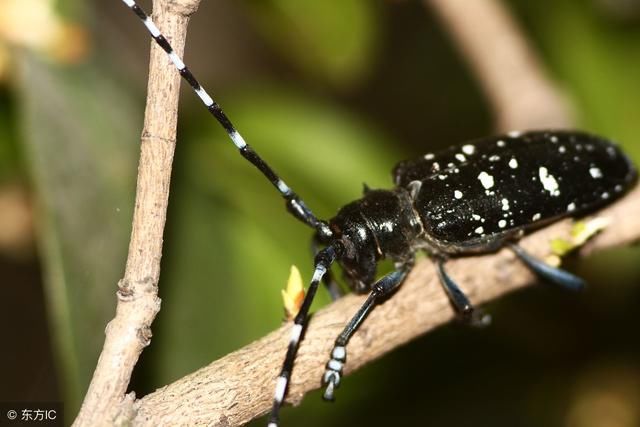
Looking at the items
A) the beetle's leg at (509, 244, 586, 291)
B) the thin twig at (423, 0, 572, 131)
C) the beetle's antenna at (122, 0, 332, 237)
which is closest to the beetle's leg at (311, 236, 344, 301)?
the beetle's antenna at (122, 0, 332, 237)

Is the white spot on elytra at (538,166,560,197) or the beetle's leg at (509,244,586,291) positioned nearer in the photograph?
the beetle's leg at (509,244,586,291)

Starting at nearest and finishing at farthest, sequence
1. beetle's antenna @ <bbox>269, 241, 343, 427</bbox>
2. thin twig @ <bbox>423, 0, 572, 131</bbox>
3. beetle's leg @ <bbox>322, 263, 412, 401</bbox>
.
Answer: beetle's antenna @ <bbox>269, 241, 343, 427</bbox>
beetle's leg @ <bbox>322, 263, 412, 401</bbox>
thin twig @ <bbox>423, 0, 572, 131</bbox>

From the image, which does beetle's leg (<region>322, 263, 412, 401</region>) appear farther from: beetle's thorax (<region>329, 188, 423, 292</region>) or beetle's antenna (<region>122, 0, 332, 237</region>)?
beetle's antenna (<region>122, 0, 332, 237</region>)

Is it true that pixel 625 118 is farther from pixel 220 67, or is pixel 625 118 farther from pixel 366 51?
pixel 220 67

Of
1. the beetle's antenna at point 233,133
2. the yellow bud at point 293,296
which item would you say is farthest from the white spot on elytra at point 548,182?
the yellow bud at point 293,296

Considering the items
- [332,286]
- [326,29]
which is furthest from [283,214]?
[326,29]

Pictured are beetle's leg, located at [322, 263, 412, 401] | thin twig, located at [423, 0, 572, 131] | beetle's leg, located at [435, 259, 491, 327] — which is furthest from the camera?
thin twig, located at [423, 0, 572, 131]

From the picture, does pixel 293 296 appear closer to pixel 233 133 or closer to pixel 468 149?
pixel 233 133

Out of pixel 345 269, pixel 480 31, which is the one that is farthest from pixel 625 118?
pixel 345 269
